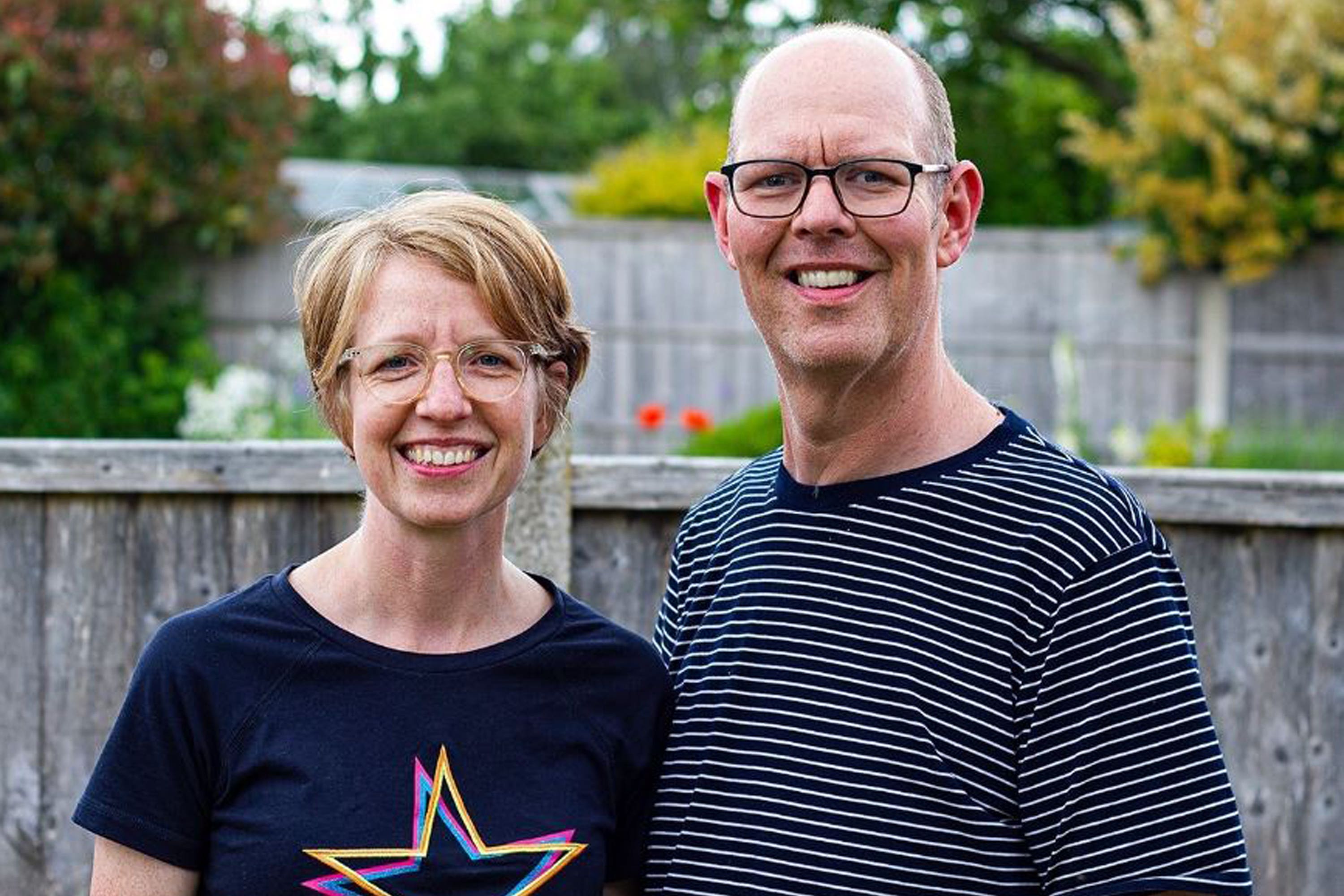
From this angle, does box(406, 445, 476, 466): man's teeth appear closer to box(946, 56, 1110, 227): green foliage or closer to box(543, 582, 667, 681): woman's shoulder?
box(543, 582, 667, 681): woman's shoulder

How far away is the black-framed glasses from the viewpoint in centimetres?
215

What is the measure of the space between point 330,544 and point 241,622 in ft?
5.55

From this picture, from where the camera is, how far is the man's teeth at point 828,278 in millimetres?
2154

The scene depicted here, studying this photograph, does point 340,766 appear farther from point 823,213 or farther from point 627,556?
point 627,556

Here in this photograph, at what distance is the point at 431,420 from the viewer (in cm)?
217

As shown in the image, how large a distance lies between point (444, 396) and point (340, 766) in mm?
486

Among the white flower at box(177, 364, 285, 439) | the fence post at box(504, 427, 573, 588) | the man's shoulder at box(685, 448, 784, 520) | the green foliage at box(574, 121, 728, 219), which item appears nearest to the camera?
the man's shoulder at box(685, 448, 784, 520)

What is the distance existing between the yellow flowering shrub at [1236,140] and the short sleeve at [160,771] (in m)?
10.2

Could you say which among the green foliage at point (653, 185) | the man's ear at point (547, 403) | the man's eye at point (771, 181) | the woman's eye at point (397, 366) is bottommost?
the man's ear at point (547, 403)

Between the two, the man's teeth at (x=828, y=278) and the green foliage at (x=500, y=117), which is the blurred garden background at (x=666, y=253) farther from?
the green foliage at (x=500, y=117)

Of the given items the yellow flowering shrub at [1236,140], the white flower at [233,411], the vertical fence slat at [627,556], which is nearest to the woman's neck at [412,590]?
the vertical fence slat at [627,556]

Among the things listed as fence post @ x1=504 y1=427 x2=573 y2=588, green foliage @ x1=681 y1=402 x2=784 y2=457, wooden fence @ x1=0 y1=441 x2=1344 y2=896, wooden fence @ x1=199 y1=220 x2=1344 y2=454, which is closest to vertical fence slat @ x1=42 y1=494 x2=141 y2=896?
wooden fence @ x1=0 y1=441 x2=1344 y2=896

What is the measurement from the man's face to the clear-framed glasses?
0.35 meters

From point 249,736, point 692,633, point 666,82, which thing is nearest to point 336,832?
point 249,736
